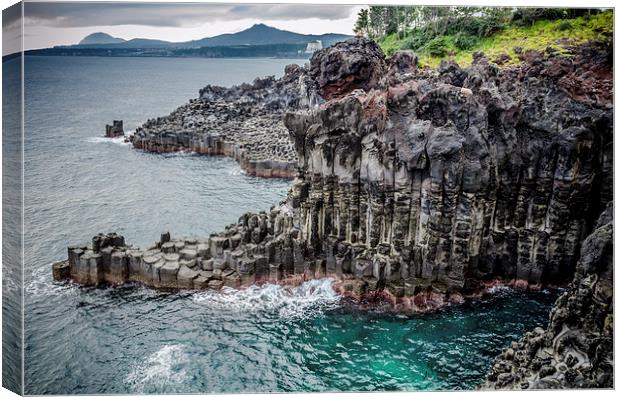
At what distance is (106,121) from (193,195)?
2015 centimetres

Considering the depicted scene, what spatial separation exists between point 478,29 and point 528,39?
284cm

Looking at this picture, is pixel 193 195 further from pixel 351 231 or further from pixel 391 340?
pixel 391 340

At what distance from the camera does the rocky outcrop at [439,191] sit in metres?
20.5

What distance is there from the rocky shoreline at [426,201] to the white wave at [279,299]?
1.63 ft

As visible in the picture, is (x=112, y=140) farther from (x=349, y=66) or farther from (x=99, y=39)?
(x=99, y=39)

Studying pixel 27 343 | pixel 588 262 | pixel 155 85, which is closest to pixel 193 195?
pixel 155 85

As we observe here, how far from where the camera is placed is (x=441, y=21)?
88.0 ft

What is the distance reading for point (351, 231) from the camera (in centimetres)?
2225

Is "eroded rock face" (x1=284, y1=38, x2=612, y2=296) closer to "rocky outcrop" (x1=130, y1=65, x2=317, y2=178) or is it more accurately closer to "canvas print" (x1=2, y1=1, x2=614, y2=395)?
"canvas print" (x1=2, y1=1, x2=614, y2=395)

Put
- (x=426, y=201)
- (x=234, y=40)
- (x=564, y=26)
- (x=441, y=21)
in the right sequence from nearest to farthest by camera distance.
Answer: (x=234, y=40) < (x=564, y=26) < (x=426, y=201) < (x=441, y=21)

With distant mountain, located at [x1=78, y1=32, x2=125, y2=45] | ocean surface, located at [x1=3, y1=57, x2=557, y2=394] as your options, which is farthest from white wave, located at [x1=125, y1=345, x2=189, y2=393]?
distant mountain, located at [x1=78, y1=32, x2=125, y2=45]

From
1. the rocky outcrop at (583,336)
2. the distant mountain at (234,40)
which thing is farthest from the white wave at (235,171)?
the rocky outcrop at (583,336)

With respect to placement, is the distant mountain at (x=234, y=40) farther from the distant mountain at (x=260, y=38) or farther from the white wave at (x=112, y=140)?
the white wave at (x=112, y=140)

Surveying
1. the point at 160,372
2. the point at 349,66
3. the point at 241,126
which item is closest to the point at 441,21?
the point at 349,66
